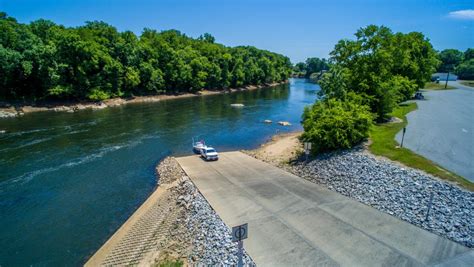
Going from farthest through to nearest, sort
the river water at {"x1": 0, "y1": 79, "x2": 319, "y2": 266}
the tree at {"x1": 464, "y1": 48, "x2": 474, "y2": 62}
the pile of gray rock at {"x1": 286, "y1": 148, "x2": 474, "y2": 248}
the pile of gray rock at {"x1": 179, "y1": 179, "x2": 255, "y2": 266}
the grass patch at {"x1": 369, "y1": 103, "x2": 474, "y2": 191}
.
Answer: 1. the tree at {"x1": 464, "y1": 48, "x2": 474, "y2": 62}
2. the grass patch at {"x1": 369, "y1": 103, "x2": 474, "y2": 191}
3. the river water at {"x1": 0, "y1": 79, "x2": 319, "y2": 266}
4. the pile of gray rock at {"x1": 286, "y1": 148, "x2": 474, "y2": 248}
5. the pile of gray rock at {"x1": 179, "y1": 179, "x2": 255, "y2": 266}

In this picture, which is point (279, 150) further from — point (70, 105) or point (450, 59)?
point (450, 59)

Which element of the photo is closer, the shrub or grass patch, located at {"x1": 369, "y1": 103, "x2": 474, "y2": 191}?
grass patch, located at {"x1": 369, "y1": 103, "x2": 474, "y2": 191}

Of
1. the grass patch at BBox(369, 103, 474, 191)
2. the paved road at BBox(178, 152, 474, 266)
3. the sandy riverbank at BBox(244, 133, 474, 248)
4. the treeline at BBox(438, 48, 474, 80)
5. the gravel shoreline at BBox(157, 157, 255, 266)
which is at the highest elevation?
the treeline at BBox(438, 48, 474, 80)

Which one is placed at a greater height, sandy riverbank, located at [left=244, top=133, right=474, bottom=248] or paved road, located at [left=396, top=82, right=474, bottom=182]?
paved road, located at [left=396, top=82, right=474, bottom=182]

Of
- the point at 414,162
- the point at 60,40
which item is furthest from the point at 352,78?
the point at 60,40

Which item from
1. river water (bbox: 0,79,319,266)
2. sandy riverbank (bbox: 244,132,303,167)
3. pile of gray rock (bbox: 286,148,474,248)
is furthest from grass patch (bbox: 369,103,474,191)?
river water (bbox: 0,79,319,266)

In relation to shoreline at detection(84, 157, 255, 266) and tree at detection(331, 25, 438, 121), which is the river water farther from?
tree at detection(331, 25, 438, 121)

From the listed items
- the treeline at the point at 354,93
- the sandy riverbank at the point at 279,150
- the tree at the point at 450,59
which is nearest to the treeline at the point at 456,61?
the tree at the point at 450,59

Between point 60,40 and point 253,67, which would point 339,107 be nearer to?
point 60,40

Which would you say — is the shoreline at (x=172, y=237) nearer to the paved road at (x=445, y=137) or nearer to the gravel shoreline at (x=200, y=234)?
the gravel shoreline at (x=200, y=234)
